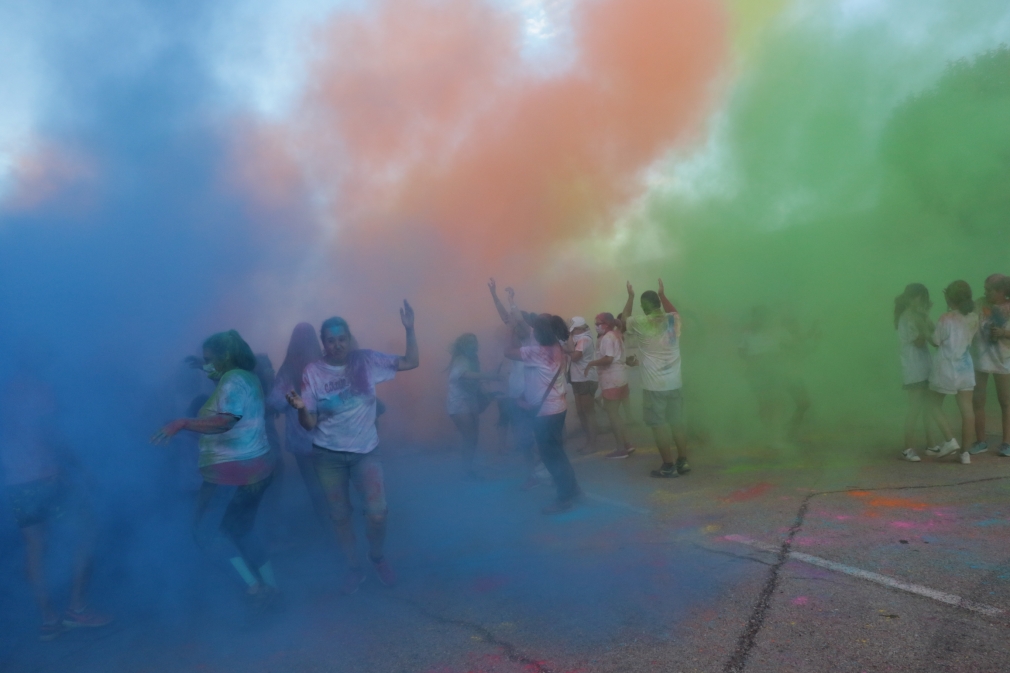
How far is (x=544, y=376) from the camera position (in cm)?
454

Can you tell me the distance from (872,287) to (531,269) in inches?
166

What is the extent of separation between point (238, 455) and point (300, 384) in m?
0.78

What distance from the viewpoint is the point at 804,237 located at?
827 cm

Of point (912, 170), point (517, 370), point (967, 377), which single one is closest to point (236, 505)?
point (517, 370)

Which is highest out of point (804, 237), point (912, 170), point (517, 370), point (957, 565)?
point (912, 170)

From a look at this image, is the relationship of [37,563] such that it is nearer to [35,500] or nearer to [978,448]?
[35,500]

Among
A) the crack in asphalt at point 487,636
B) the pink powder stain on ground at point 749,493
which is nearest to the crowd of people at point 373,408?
the crack in asphalt at point 487,636

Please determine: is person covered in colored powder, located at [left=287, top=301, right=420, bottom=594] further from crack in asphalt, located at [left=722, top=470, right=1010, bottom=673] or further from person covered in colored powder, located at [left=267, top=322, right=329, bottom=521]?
crack in asphalt, located at [left=722, top=470, right=1010, bottom=673]

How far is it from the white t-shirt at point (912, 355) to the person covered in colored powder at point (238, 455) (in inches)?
179

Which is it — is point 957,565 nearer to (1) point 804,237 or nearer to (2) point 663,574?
(2) point 663,574

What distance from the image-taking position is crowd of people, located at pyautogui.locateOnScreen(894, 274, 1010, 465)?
489 cm

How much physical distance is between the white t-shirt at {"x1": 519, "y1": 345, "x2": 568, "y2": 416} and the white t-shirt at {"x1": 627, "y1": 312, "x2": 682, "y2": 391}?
2.81ft

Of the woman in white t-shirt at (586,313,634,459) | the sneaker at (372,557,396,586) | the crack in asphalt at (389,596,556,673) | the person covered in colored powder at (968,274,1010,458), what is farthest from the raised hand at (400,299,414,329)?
the person covered in colored powder at (968,274,1010,458)

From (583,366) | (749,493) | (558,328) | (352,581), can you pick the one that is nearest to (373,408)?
(352,581)
